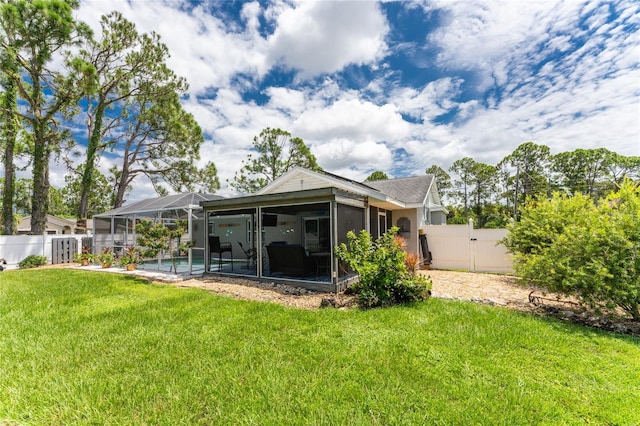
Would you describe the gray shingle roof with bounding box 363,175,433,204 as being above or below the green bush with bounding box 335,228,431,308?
above

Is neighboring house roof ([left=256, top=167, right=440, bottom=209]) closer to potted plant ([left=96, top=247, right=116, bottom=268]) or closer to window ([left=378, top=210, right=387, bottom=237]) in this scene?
window ([left=378, top=210, right=387, bottom=237])

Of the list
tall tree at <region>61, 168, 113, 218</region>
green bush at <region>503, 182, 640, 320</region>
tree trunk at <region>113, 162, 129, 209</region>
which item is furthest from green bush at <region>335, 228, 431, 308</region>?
tall tree at <region>61, 168, 113, 218</region>

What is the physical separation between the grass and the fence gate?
1086 centimetres

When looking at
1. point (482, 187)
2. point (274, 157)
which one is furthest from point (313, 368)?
point (482, 187)

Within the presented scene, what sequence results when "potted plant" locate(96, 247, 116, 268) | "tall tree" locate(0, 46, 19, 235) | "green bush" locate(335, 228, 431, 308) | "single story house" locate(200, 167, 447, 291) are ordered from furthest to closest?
1. "tall tree" locate(0, 46, 19, 235)
2. "potted plant" locate(96, 247, 116, 268)
3. "single story house" locate(200, 167, 447, 291)
4. "green bush" locate(335, 228, 431, 308)

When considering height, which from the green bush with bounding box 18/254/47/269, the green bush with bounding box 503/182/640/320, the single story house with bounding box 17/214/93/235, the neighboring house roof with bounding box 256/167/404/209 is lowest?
the green bush with bounding box 18/254/47/269

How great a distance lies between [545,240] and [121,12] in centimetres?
2310

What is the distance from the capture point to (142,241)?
924 cm

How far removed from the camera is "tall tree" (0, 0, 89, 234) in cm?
1265

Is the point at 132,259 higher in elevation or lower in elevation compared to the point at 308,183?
lower

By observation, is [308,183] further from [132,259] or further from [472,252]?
[132,259]

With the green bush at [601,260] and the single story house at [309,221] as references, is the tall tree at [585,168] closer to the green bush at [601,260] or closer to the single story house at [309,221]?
the single story house at [309,221]

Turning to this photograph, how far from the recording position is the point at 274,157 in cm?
2650

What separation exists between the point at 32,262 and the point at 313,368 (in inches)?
623
